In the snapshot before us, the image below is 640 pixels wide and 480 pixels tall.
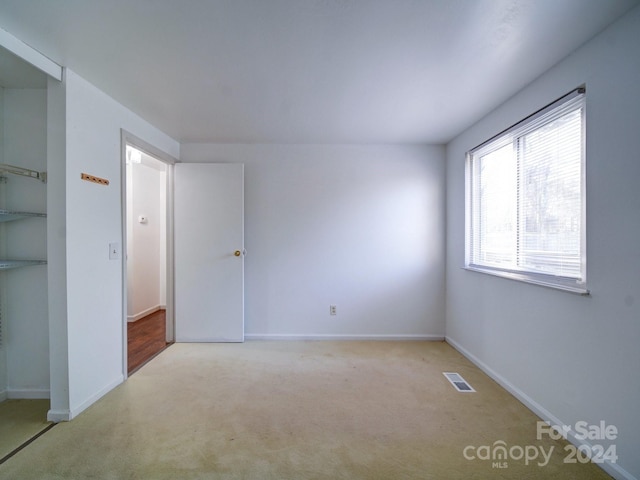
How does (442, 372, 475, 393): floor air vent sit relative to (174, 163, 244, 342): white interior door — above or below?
below

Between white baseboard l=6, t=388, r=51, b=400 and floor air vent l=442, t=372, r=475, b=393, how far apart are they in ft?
10.9

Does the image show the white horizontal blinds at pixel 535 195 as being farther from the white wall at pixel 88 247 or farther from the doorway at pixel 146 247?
the doorway at pixel 146 247

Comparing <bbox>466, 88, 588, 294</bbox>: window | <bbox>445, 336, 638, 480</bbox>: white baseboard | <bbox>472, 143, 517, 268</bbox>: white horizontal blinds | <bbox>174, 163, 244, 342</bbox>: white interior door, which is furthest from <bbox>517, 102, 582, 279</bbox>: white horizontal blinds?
<bbox>174, 163, 244, 342</bbox>: white interior door

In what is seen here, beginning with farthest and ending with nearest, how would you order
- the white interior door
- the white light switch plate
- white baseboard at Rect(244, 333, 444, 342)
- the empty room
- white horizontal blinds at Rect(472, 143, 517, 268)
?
white baseboard at Rect(244, 333, 444, 342), the white interior door, white horizontal blinds at Rect(472, 143, 517, 268), the white light switch plate, the empty room

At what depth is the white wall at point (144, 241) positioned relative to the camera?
14.3 feet

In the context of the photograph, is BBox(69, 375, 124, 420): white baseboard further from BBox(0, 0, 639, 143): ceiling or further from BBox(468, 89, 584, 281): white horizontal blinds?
BBox(468, 89, 584, 281): white horizontal blinds

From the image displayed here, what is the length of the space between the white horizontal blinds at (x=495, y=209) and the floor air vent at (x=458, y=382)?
1.09 metres

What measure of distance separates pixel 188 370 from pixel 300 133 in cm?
268

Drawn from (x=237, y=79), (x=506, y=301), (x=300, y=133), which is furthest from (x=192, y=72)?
(x=506, y=301)

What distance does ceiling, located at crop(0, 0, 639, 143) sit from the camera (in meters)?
1.37

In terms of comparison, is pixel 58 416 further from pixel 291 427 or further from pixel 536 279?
pixel 536 279

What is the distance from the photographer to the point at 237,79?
6.52ft

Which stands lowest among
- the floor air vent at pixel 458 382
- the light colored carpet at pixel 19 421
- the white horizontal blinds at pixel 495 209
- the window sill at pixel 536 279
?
the floor air vent at pixel 458 382

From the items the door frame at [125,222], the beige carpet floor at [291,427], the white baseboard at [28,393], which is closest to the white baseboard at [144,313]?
the door frame at [125,222]
